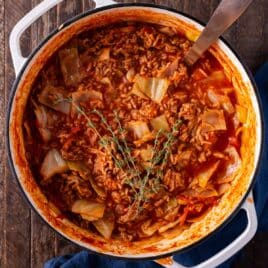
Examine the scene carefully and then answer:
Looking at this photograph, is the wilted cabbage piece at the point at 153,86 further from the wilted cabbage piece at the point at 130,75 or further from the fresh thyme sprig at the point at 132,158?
the fresh thyme sprig at the point at 132,158

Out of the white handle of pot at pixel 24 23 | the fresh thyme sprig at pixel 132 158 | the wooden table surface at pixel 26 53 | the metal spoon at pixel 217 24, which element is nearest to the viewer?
the metal spoon at pixel 217 24

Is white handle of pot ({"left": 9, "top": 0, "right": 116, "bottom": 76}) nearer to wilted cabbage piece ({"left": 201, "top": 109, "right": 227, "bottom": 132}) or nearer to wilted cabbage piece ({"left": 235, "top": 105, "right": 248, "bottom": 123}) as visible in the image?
wilted cabbage piece ({"left": 201, "top": 109, "right": 227, "bottom": 132})

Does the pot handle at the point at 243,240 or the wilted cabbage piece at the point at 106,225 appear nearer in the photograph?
the pot handle at the point at 243,240

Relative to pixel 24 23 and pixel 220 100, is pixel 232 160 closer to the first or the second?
pixel 220 100

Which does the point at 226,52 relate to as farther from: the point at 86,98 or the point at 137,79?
the point at 86,98

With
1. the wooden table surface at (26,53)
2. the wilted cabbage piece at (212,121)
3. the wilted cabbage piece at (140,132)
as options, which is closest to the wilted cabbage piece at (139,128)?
the wilted cabbage piece at (140,132)

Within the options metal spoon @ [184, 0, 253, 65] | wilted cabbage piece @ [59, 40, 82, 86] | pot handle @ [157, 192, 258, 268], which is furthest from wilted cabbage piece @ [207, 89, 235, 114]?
wilted cabbage piece @ [59, 40, 82, 86]

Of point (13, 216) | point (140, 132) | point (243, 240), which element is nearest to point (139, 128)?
point (140, 132)

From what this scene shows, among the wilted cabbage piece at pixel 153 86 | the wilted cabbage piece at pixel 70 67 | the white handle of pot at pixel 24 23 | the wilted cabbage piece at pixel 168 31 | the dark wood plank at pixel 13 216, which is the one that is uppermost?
the white handle of pot at pixel 24 23
